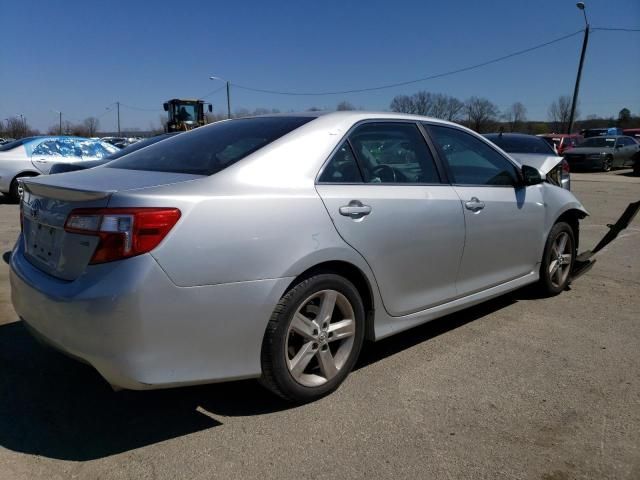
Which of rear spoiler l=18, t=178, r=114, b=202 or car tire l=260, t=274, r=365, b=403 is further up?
rear spoiler l=18, t=178, r=114, b=202

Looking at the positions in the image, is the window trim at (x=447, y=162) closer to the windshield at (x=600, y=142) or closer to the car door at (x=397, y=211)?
the car door at (x=397, y=211)

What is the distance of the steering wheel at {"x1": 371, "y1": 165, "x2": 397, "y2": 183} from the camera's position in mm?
3277

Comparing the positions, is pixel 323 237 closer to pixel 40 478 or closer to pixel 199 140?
pixel 199 140

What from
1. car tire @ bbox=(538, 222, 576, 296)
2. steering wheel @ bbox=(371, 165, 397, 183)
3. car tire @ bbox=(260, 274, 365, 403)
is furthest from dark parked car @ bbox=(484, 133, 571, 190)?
car tire @ bbox=(260, 274, 365, 403)

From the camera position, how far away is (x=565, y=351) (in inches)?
144

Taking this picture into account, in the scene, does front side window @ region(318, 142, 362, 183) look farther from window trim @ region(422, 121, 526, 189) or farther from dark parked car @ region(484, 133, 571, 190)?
dark parked car @ region(484, 133, 571, 190)

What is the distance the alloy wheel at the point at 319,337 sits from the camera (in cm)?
281

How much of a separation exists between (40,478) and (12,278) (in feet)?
3.57

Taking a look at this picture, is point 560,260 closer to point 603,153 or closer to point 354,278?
point 354,278

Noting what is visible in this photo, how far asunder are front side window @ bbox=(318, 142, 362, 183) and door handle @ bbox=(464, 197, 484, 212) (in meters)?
0.95

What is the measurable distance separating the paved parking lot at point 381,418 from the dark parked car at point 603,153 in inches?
863

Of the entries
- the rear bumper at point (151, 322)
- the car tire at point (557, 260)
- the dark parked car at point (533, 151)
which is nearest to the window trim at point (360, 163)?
the rear bumper at point (151, 322)

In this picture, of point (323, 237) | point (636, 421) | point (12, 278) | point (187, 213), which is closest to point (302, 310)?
point (323, 237)

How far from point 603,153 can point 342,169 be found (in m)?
23.8
